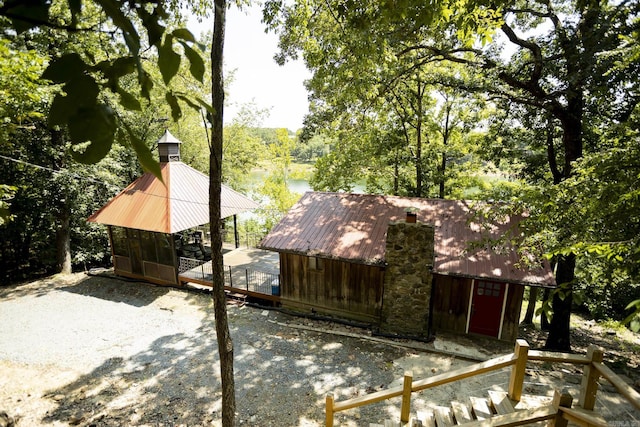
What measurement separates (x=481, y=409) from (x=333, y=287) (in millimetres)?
Answer: 6965

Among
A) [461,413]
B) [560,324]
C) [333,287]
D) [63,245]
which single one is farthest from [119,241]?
[560,324]

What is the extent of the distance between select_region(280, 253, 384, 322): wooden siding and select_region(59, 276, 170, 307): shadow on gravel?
17.4 feet

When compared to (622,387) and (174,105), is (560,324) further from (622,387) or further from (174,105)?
(174,105)

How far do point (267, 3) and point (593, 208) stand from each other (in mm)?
6896

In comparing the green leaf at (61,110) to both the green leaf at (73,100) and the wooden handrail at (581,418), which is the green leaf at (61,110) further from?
the wooden handrail at (581,418)

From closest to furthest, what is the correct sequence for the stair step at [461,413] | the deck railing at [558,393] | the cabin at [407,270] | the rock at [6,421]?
the deck railing at [558,393], the stair step at [461,413], the rock at [6,421], the cabin at [407,270]

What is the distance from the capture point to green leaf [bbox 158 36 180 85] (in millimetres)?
849

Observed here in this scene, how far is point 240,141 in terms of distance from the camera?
24031mm

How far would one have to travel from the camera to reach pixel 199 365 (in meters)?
8.91

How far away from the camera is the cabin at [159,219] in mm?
13625

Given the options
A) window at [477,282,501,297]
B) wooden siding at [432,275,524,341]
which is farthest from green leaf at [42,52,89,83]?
window at [477,282,501,297]

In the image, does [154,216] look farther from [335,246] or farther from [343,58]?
[343,58]

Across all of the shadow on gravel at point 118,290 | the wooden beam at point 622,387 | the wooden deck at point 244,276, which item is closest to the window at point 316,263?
the wooden deck at point 244,276

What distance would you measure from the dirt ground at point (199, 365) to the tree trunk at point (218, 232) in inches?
102
